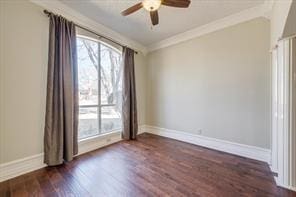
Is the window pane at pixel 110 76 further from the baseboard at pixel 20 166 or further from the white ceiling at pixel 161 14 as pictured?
the baseboard at pixel 20 166

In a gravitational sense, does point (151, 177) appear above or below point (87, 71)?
below

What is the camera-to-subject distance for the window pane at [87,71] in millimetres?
3569

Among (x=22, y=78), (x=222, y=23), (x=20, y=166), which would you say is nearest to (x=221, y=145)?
(x=222, y=23)

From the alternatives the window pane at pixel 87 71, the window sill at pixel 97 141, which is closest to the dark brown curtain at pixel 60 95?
the window sill at pixel 97 141

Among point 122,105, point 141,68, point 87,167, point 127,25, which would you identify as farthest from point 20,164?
point 141,68

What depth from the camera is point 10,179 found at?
2.34 meters

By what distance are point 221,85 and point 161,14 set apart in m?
2.04

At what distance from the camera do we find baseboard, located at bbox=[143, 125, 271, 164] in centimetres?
301

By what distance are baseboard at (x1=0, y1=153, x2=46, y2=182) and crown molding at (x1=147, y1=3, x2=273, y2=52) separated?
13.4 feet

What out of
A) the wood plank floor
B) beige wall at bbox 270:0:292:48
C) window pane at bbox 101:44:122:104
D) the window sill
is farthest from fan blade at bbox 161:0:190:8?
the window sill

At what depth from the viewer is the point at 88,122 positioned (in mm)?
3740

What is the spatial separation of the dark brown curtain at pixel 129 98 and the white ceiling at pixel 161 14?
Answer: 0.69m

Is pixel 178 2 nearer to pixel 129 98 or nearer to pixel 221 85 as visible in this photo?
pixel 221 85

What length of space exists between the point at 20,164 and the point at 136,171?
1868 mm
